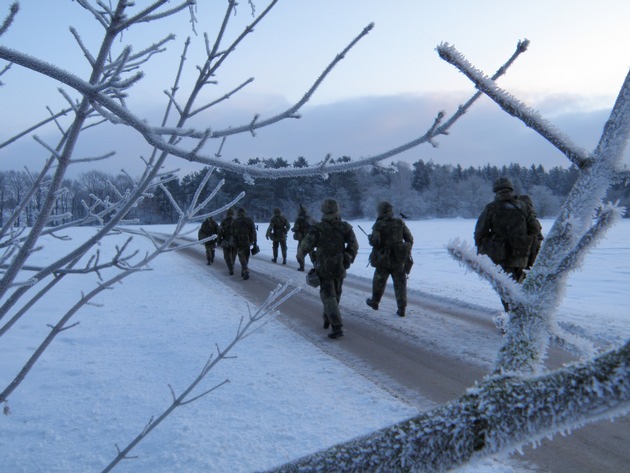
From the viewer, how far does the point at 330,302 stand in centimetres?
698

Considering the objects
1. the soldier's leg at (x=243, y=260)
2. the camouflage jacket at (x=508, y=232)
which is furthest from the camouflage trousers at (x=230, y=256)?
the camouflage jacket at (x=508, y=232)

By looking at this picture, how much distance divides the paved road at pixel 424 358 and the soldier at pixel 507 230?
112cm

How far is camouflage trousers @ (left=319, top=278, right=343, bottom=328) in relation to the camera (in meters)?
6.86

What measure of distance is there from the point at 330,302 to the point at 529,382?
652cm

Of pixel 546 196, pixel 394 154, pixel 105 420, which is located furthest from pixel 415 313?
pixel 546 196

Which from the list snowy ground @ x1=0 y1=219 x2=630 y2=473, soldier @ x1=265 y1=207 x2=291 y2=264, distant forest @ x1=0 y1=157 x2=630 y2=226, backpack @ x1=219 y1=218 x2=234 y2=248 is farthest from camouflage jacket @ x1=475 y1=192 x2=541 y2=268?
distant forest @ x1=0 y1=157 x2=630 y2=226

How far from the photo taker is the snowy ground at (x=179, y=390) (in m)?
3.48

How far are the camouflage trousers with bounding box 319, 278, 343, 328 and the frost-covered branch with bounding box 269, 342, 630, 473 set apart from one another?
20.6ft

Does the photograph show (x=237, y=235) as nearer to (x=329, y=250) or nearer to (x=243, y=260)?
(x=243, y=260)

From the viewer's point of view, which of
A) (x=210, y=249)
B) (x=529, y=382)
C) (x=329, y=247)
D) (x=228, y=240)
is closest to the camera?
(x=529, y=382)

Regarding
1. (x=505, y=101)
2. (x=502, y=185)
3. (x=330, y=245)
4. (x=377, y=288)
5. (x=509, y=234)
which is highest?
(x=502, y=185)

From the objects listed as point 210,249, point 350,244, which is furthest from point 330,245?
point 210,249

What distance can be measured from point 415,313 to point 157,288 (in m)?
6.63

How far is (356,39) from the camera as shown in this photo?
45.9 inches
